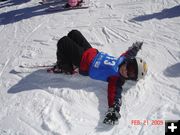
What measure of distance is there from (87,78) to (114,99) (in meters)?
0.90

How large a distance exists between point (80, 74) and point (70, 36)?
759mm

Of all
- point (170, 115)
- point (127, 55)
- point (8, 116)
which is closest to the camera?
point (170, 115)

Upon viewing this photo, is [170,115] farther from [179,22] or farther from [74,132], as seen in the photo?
[179,22]

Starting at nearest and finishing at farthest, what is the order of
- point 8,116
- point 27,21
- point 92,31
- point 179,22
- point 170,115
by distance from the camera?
1. point 170,115
2. point 8,116
3. point 179,22
4. point 92,31
5. point 27,21

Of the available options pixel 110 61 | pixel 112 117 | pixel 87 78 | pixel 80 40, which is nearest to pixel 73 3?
pixel 80 40

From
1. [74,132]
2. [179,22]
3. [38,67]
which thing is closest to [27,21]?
[38,67]

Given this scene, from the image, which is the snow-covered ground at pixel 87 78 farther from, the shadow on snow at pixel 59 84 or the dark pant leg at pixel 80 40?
the dark pant leg at pixel 80 40

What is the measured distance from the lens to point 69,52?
4.89 m

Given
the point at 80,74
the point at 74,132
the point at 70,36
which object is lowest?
the point at 74,132

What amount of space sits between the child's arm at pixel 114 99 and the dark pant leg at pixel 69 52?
0.74m

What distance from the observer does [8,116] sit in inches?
176

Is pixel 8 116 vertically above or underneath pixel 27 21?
underneath
